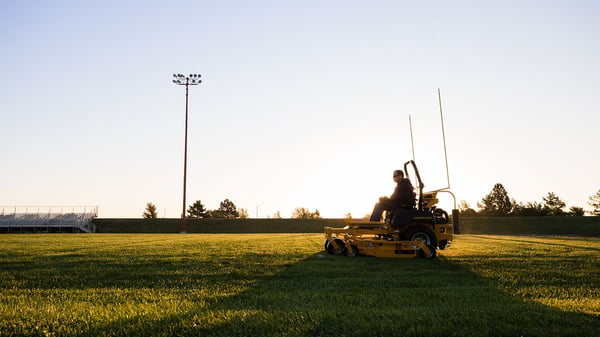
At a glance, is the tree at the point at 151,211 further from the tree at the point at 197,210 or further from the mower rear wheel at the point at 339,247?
the mower rear wheel at the point at 339,247

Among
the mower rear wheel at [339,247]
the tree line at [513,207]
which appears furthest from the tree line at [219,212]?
the mower rear wheel at [339,247]

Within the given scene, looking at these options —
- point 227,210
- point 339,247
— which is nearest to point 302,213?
point 227,210

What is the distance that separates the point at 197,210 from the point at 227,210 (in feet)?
26.5

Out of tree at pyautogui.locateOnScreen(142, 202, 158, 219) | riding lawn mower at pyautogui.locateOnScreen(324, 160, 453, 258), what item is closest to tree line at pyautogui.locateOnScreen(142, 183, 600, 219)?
tree at pyautogui.locateOnScreen(142, 202, 158, 219)

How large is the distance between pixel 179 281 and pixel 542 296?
5419 mm

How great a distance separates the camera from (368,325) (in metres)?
3.90

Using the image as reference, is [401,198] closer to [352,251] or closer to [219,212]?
[352,251]

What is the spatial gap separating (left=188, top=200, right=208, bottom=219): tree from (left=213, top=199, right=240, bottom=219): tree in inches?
135

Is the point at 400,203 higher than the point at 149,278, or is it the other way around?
the point at 400,203

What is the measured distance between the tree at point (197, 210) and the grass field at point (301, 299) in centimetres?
9404

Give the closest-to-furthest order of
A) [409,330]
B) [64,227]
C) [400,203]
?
[409,330], [400,203], [64,227]

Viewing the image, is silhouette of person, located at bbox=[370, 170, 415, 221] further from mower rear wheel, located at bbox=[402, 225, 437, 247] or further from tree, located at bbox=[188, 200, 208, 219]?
tree, located at bbox=[188, 200, 208, 219]

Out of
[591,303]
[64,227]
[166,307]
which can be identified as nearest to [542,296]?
[591,303]

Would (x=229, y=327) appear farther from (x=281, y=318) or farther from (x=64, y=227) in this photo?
(x=64, y=227)
